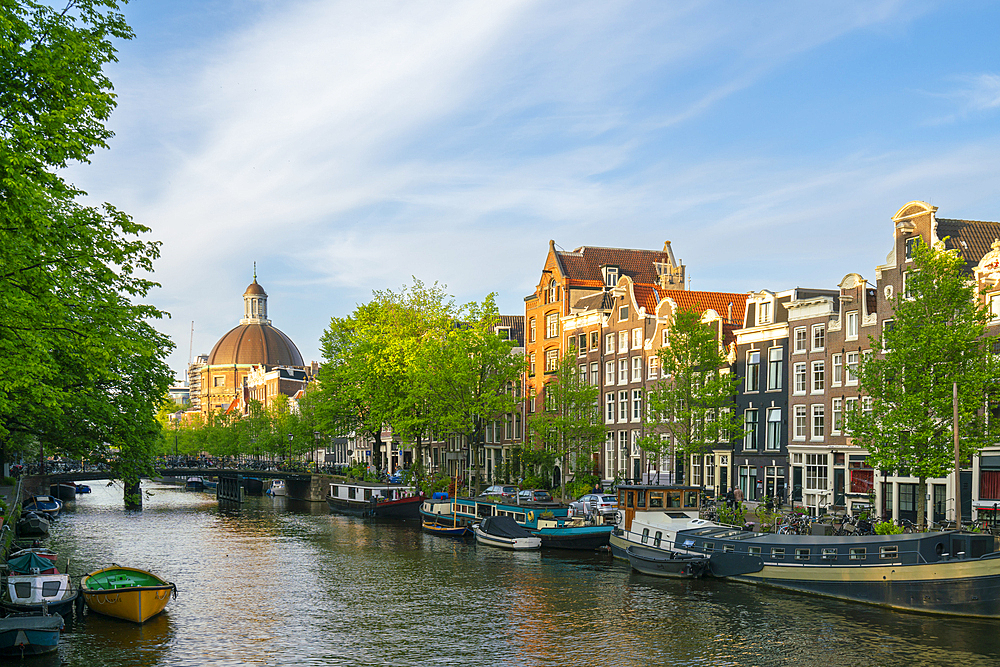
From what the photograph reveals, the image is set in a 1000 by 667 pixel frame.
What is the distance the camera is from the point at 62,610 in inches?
1404

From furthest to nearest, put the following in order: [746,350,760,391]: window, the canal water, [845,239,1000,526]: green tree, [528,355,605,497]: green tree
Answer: [528,355,605,497]: green tree → [746,350,760,391]: window → [845,239,1000,526]: green tree → the canal water

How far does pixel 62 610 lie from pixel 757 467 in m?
50.6

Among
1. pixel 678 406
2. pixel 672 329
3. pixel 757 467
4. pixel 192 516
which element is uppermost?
pixel 672 329

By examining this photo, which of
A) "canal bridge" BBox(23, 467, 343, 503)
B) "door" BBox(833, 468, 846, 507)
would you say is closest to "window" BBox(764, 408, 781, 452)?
"door" BBox(833, 468, 846, 507)

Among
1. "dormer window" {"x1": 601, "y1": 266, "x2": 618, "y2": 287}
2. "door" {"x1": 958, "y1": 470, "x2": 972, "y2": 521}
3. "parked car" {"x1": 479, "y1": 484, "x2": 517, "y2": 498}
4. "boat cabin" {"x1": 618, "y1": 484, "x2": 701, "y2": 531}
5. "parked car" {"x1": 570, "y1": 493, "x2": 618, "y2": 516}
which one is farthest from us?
"dormer window" {"x1": 601, "y1": 266, "x2": 618, "y2": 287}

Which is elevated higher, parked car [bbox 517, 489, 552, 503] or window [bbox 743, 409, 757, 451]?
window [bbox 743, 409, 757, 451]

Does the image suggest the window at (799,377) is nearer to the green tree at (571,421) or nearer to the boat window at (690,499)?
the boat window at (690,499)

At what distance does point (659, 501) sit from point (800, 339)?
64.0 feet

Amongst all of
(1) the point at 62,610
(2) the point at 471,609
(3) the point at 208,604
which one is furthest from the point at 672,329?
Result: (1) the point at 62,610

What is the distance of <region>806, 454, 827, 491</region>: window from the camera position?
2574 inches

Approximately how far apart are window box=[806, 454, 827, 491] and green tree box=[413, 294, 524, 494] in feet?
93.3

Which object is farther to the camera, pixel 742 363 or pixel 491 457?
pixel 491 457

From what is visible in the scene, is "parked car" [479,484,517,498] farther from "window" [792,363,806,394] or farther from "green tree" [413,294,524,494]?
"window" [792,363,806,394]

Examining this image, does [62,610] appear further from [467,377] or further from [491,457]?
[491,457]
